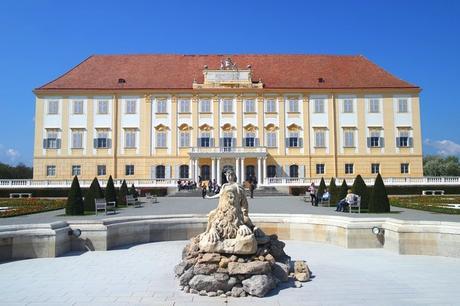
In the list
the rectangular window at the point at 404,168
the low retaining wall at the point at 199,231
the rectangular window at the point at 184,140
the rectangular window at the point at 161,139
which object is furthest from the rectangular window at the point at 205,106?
the low retaining wall at the point at 199,231

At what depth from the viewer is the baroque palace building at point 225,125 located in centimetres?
4166

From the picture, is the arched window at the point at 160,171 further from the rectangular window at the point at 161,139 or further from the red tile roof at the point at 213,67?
the red tile roof at the point at 213,67

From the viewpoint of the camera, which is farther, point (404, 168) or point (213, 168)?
point (404, 168)

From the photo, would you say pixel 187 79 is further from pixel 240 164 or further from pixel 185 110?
pixel 240 164

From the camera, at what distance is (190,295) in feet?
22.3

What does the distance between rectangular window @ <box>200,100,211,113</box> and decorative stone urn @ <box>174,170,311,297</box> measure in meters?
34.8

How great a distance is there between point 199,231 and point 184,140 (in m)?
30.5

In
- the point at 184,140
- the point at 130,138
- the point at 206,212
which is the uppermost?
the point at 130,138

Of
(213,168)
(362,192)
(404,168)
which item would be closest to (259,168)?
(213,168)

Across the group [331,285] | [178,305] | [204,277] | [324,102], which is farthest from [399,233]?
[324,102]

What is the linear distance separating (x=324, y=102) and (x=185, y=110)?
14.1 metres

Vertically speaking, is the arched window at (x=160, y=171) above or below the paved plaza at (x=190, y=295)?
above

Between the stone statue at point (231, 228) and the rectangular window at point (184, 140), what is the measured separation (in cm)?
3417

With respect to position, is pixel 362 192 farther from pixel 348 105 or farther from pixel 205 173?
pixel 348 105
